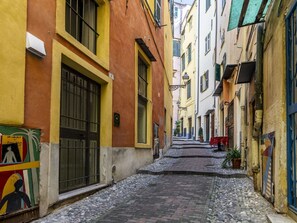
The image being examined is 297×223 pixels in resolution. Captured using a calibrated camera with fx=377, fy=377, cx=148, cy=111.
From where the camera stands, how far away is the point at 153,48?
14258 mm

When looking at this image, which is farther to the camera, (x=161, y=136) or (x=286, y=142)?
(x=161, y=136)

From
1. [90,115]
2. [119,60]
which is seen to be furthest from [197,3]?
[90,115]

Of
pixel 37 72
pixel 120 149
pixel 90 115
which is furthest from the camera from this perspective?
pixel 120 149

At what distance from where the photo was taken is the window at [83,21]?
285 inches

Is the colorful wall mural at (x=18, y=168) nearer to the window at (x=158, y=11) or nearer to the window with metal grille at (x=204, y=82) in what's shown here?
the window at (x=158, y=11)

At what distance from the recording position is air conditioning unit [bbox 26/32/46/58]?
5180 millimetres

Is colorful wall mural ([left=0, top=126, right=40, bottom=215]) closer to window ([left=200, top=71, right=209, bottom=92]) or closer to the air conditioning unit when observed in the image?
the air conditioning unit

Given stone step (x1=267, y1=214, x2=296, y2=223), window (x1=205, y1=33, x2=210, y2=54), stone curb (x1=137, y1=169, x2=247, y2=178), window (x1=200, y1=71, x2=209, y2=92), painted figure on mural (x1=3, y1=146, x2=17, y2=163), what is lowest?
stone step (x1=267, y1=214, x2=296, y2=223)

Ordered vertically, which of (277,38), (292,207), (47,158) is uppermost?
(277,38)

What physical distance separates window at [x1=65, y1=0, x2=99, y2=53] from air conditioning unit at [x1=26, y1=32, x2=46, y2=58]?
1700 millimetres

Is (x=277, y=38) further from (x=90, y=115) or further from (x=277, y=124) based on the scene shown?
(x=90, y=115)

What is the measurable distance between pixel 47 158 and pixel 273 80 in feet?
12.2

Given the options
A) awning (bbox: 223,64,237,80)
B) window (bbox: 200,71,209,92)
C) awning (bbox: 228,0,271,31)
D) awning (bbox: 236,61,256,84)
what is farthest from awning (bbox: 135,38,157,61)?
window (bbox: 200,71,209,92)

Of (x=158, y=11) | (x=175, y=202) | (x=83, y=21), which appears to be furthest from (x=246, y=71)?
(x=158, y=11)
